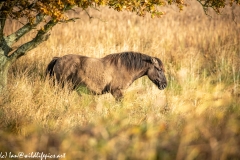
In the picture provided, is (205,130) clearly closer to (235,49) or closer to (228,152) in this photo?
(228,152)

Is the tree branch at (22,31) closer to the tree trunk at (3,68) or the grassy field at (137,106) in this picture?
the tree trunk at (3,68)

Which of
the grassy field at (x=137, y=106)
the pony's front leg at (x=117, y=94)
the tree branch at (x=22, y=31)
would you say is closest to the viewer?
the grassy field at (x=137, y=106)

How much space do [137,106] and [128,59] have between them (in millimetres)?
1523

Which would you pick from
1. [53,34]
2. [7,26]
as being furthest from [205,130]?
[7,26]

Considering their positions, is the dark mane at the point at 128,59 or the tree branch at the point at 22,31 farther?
the dark mane at the point at 128,59

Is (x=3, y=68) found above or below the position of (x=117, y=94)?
above

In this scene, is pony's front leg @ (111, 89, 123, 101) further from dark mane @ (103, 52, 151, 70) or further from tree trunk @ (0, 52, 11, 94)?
tree trunk @ (0, 52, 11, 94)

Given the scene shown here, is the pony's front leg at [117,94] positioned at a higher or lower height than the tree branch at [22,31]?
lower

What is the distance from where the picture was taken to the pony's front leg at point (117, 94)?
792 centimetres

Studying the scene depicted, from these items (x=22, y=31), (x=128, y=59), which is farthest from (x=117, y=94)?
(x=22, y=31)

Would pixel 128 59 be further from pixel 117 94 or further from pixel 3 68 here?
pixel 3 68

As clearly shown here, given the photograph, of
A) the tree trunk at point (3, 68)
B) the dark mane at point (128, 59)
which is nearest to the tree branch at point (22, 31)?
the tree trunk at point (3, 68)

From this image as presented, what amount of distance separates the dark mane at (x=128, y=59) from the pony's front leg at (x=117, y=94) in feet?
1.94

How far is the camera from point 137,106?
7109 mm
